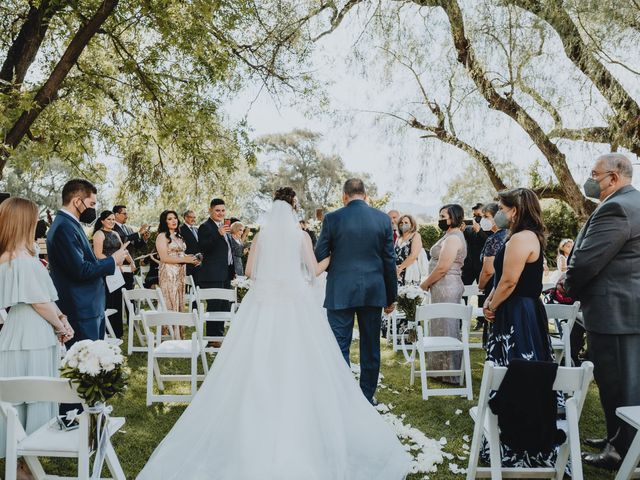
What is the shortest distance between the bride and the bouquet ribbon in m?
0.60

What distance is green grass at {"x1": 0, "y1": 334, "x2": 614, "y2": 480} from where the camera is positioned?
12.6 feet

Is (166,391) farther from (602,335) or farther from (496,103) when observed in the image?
(496,103)

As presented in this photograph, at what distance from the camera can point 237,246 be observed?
9.59 m

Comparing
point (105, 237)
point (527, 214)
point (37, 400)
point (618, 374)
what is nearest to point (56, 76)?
point (105, 237)

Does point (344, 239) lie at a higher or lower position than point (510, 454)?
higher

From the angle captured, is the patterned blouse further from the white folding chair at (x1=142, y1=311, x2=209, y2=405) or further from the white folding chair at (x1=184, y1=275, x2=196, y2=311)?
the white folding chair at (x1=184, y1=275, x2=196, y2=311)

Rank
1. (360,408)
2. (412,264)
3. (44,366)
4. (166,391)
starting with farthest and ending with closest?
(412,264), (166,391), (360,408), (44,366)

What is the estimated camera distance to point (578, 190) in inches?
328

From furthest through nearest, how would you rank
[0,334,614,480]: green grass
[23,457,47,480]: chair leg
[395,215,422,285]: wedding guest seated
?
[395,215,422,285]: wedding guest seated, [0,334,614,480]: green grass, [23,457,47,480]: chair leg

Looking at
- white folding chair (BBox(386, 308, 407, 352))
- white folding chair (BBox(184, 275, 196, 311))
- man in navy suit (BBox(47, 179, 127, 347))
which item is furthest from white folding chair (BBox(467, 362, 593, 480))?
white folding chair (BBox(184, 275, 196, 311))

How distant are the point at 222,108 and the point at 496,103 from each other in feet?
14.1

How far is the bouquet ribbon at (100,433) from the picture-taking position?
2699 mm

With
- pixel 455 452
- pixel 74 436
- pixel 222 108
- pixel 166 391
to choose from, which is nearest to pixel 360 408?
pixel 455 452

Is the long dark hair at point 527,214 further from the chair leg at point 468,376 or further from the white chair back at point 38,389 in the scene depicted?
the white chair back at point 38,389
